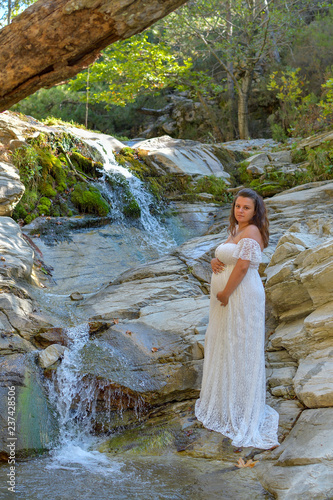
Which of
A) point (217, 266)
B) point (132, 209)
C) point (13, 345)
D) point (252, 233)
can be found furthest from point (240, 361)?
point (132, 209)

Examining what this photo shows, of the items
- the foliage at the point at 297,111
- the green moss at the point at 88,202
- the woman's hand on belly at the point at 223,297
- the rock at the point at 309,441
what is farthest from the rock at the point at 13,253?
the foliage at the point at 297,111

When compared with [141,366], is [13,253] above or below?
above

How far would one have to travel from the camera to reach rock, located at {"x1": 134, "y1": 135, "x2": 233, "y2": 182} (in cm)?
1226

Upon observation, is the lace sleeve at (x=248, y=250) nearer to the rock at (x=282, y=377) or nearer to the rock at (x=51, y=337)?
the rock at (x=282, y=377)

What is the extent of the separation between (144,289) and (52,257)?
2.43 metres

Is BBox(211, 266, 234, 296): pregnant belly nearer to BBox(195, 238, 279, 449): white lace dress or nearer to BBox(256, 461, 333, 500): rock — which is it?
BBox(195, 238, 279, 449): white lace dress

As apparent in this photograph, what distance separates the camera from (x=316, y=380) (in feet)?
12.5

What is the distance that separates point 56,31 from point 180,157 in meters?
11.2

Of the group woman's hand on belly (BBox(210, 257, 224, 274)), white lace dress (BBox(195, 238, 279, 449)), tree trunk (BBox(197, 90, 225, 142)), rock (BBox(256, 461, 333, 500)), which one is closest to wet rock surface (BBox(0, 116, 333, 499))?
rock (BBox(256, 461, 333, 500))

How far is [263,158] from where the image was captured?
494 inches

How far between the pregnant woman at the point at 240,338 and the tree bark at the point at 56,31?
2367 mm

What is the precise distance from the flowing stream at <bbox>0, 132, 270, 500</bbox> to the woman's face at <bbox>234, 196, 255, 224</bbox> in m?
2.07

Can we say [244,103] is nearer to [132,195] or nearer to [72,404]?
[132,195]

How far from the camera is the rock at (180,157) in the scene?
40.2 ft
